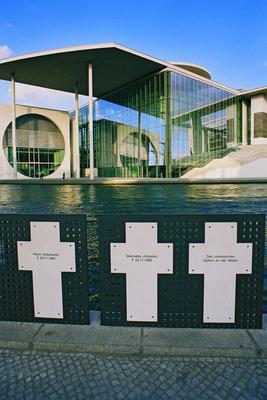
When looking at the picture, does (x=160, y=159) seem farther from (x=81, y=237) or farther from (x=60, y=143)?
(x=81, y=237)

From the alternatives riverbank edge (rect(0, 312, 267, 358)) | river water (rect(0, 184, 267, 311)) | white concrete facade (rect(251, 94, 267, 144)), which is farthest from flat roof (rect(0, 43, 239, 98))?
riverbank edge (rect(0, 312, 267, 358))

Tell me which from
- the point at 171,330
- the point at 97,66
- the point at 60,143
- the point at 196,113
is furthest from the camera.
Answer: the point at 60,143

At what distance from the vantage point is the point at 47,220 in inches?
117

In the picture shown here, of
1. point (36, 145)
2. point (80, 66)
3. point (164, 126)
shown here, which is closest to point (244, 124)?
point (164, 126)

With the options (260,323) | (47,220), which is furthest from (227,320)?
(47,220)

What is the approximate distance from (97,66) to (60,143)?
20319 millimetres

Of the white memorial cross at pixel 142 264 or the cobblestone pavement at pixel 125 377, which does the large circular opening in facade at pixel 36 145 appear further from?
the cobblestone pavement at pixel 125 377

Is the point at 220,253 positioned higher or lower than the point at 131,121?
lower

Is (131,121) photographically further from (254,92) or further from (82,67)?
(254,92)

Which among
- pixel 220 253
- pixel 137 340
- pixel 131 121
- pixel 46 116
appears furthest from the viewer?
pixel 46 116

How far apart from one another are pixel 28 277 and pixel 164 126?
37.9 metres

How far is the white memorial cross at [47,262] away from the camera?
2988 millimetres

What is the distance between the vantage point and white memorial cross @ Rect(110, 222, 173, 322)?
2873mm

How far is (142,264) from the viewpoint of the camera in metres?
2.91
